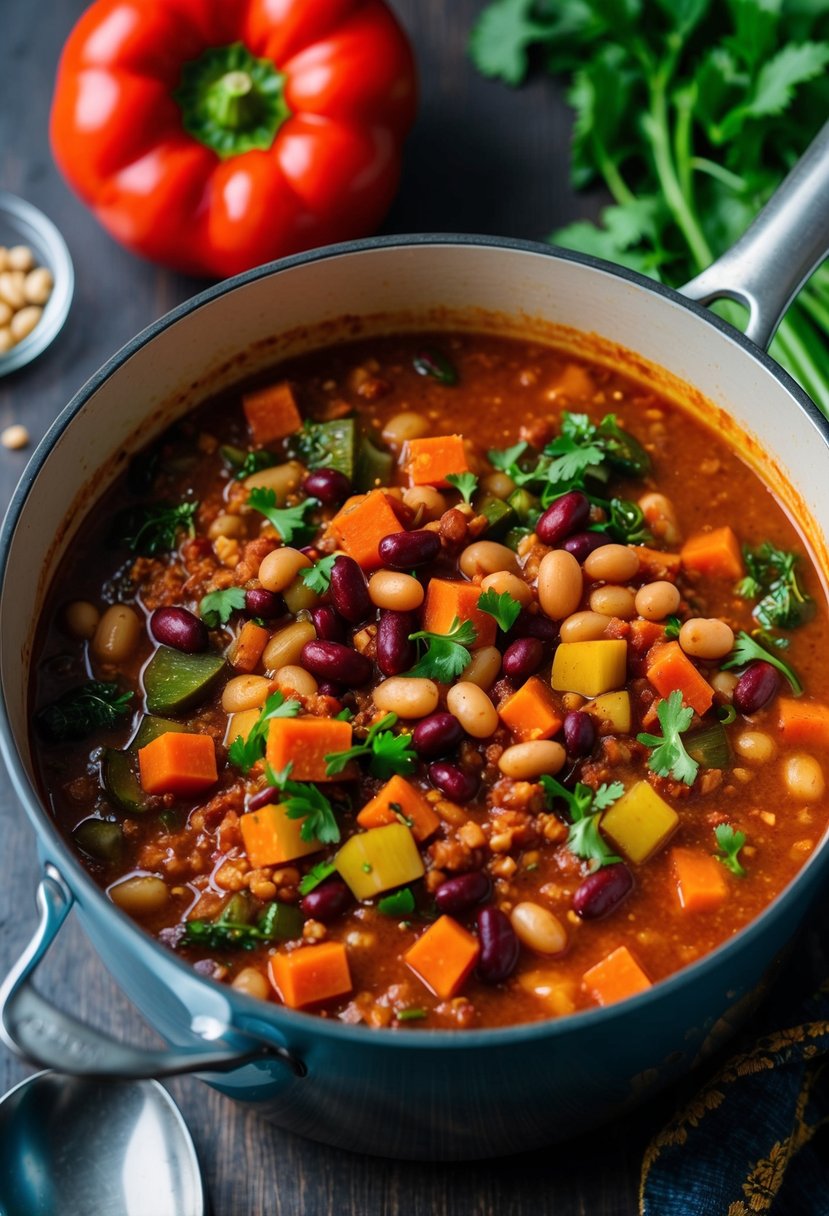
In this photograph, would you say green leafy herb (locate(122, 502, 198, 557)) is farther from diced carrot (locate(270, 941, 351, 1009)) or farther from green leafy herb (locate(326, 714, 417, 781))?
diced carrot (locate(270, 941, 351, 1009))

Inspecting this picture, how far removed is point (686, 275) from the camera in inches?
162

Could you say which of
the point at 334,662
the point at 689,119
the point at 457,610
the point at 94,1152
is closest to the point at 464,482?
the point at 457,610

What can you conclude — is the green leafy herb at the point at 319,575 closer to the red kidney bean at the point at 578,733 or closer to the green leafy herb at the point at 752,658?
the red kidney bean at the point at 578,733

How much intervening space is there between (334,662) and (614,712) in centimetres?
62

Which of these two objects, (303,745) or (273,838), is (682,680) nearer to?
(303,745)

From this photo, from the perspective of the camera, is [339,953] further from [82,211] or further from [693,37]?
[693,37]

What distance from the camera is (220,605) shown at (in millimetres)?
3230

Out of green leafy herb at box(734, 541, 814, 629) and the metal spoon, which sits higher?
green leafy herb at box(734, 541, 814, 629)

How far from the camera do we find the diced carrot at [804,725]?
3123mm

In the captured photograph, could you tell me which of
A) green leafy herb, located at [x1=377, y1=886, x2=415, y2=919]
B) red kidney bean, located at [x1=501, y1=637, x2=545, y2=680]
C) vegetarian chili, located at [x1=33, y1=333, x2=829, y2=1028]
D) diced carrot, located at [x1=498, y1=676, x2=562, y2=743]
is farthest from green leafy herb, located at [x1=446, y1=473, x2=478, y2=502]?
green leafy herb, located at [x1=377, y1=886, x2=415, y2=919]

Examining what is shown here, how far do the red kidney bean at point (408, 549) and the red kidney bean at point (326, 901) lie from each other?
730 mm

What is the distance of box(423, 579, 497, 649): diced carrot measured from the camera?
3.14 meters

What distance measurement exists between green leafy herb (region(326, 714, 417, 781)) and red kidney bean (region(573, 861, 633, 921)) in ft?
1.48

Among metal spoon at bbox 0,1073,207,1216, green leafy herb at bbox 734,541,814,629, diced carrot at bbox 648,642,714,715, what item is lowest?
metal spoon at bbox 0,1073,207,1216
